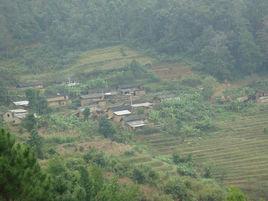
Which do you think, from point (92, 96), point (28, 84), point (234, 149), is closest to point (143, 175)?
point (234, 149)

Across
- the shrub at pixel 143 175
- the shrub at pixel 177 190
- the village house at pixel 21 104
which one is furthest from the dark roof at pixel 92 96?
the shrub at pixel 177 190

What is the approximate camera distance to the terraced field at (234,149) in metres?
24.4

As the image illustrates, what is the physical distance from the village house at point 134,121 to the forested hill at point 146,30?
12095mm

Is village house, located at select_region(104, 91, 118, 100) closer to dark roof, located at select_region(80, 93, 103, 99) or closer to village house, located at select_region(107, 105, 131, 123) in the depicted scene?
dark roof, located at select_region(80, 93, 103, 99)

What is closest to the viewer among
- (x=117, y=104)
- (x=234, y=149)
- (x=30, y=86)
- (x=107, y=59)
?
(x=234, y=149)

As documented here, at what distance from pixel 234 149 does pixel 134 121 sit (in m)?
6.60

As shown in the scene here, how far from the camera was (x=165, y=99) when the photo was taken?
117 ft

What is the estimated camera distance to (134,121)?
31453 mm

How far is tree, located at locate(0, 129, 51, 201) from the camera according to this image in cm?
1001

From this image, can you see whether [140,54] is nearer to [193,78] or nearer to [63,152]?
[193,78]

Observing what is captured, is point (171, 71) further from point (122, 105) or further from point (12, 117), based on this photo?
point (12, 117)

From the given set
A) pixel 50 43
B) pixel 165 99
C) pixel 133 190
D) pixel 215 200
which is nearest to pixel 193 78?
pixel 165 99

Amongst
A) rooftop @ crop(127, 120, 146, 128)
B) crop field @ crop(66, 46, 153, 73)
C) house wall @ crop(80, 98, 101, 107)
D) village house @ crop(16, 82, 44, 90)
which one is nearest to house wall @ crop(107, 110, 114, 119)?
rooftop @ crop(127, 120, 146, 128)

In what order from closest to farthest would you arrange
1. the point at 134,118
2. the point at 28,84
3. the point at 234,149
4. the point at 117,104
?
1. the point at 234,149
2. the point at 134,118
3. the point at 117,104
4. the point at 28,84
